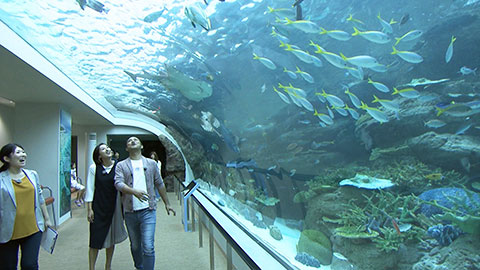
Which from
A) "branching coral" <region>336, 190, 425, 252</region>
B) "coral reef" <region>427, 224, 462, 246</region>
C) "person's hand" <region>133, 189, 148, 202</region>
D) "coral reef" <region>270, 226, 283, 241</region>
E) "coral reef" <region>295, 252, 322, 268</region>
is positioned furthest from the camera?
"coral reef" <region>270, 226, 283, 241</region>

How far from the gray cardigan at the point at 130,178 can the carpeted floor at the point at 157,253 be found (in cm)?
121

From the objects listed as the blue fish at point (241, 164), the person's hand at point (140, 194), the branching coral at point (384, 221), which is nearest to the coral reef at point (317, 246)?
the branching coral at point (384, 221)

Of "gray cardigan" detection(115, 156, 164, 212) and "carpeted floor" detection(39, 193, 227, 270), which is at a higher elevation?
"gray cardigan" detection(115, 156, 164, 212)

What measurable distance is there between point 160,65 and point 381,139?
189 inches

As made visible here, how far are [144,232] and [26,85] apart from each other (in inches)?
208

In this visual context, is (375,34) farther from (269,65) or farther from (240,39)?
(240,39)

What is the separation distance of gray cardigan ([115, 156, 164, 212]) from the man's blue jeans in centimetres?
10

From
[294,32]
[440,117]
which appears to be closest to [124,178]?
[294,32]

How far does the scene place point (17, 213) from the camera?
3.15m

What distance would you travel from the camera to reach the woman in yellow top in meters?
3.10

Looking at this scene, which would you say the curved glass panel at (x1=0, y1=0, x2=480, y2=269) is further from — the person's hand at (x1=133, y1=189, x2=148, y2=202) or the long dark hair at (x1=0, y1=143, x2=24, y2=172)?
the long dark hair at (x1=0, y1=143, x2=24, y2=172)

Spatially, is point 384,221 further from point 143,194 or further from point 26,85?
point 26,85

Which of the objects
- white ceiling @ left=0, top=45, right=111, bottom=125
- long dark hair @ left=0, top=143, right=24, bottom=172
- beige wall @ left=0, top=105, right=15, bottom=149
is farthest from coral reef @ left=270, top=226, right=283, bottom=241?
beige wall @ left=0, top=105, right=15, bottom=149

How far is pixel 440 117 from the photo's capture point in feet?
14.0
